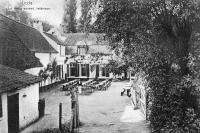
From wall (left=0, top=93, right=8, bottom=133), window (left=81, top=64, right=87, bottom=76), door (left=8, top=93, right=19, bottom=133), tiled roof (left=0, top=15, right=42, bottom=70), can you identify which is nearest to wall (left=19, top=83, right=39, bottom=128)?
door (left=8, top=93, right=19, bottom=133)

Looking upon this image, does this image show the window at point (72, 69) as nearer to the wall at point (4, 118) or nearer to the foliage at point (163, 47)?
the wall at point (4, 118)

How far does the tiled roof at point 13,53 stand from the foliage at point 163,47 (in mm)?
8898

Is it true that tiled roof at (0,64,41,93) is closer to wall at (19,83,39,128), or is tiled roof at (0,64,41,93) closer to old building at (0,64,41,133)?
old building at (0,64,41,133)

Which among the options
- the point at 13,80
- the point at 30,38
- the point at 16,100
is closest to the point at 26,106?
the point at 16,100

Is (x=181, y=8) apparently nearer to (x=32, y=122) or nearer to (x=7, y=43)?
(x=32, y=122)

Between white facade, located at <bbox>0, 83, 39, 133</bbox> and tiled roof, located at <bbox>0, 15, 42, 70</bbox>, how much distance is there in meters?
2.47

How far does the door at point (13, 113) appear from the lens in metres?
12.9

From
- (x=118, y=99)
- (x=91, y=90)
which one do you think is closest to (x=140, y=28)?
(x=118, y=99)

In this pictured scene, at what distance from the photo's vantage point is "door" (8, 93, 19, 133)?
12.9m

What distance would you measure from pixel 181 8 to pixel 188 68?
1.89 meters

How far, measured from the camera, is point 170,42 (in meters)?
9.40

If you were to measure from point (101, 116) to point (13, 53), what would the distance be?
6.66 metres

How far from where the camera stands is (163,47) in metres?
9.04

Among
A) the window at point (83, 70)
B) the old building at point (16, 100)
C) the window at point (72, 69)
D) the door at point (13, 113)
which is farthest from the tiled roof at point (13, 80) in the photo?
the window at point (83, 70)
